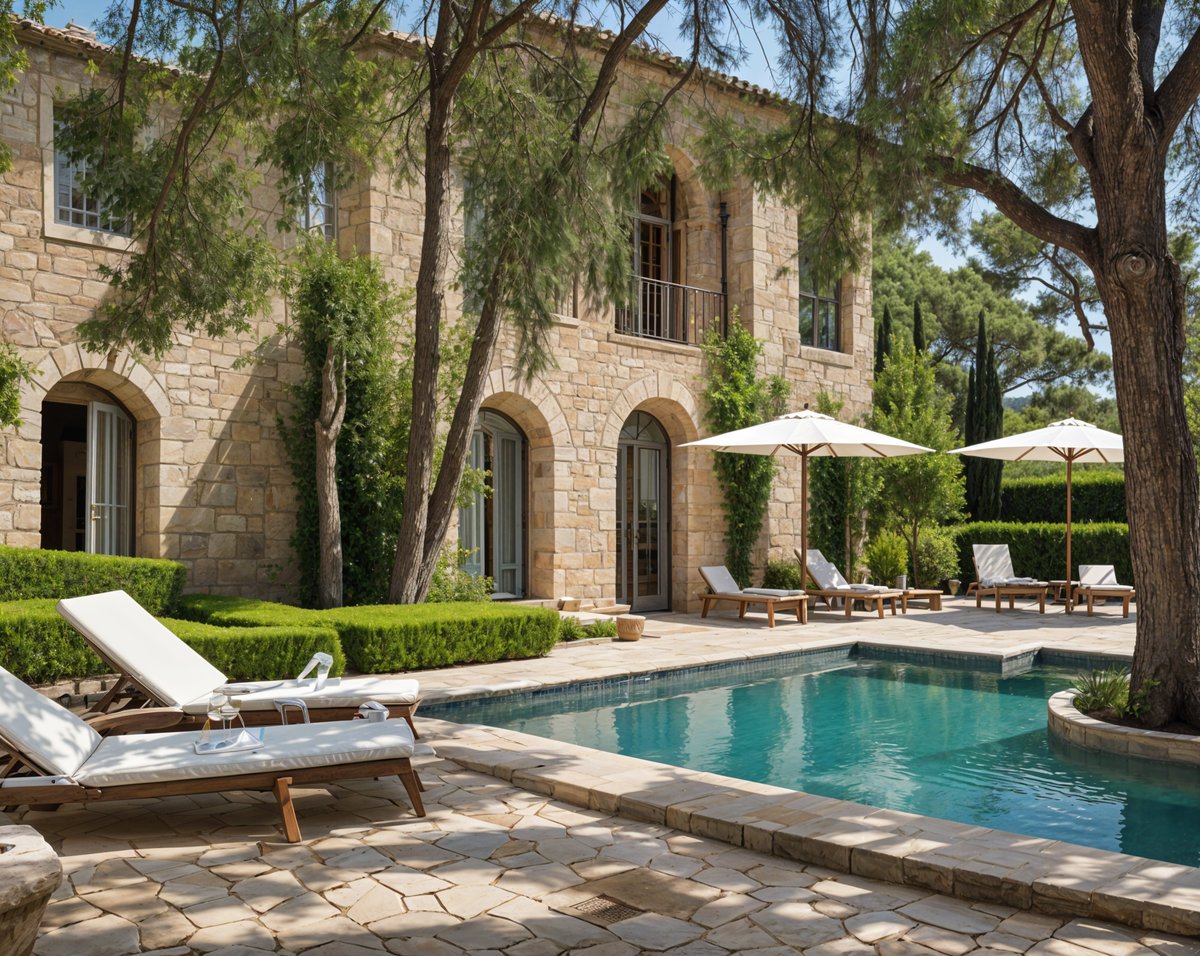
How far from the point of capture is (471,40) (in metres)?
8.45

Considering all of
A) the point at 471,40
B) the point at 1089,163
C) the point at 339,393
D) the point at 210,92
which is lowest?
the point at 339,393

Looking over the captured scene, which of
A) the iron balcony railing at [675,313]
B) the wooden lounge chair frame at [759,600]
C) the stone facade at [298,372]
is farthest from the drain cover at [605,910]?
the iron balcony railing at [675,313]

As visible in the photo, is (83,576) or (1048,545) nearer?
(83,576)

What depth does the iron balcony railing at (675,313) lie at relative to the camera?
1506 cm

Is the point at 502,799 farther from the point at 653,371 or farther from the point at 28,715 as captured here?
the point at 653,371

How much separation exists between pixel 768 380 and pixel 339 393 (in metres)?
7.17

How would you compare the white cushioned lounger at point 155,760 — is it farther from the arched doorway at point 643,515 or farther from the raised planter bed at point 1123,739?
the arched doorway at point 643,515

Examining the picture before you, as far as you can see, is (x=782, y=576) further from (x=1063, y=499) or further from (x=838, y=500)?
(x=1063, y=499)

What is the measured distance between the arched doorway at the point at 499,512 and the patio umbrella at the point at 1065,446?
603 centimetres

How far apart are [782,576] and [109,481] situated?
9005 millimetres

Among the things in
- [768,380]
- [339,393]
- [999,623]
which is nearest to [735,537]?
[768,380]

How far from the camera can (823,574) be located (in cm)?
1473

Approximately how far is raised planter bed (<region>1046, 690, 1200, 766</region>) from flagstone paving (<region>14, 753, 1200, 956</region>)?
330 centimetres

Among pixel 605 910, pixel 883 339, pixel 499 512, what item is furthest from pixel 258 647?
pixel 883 339
